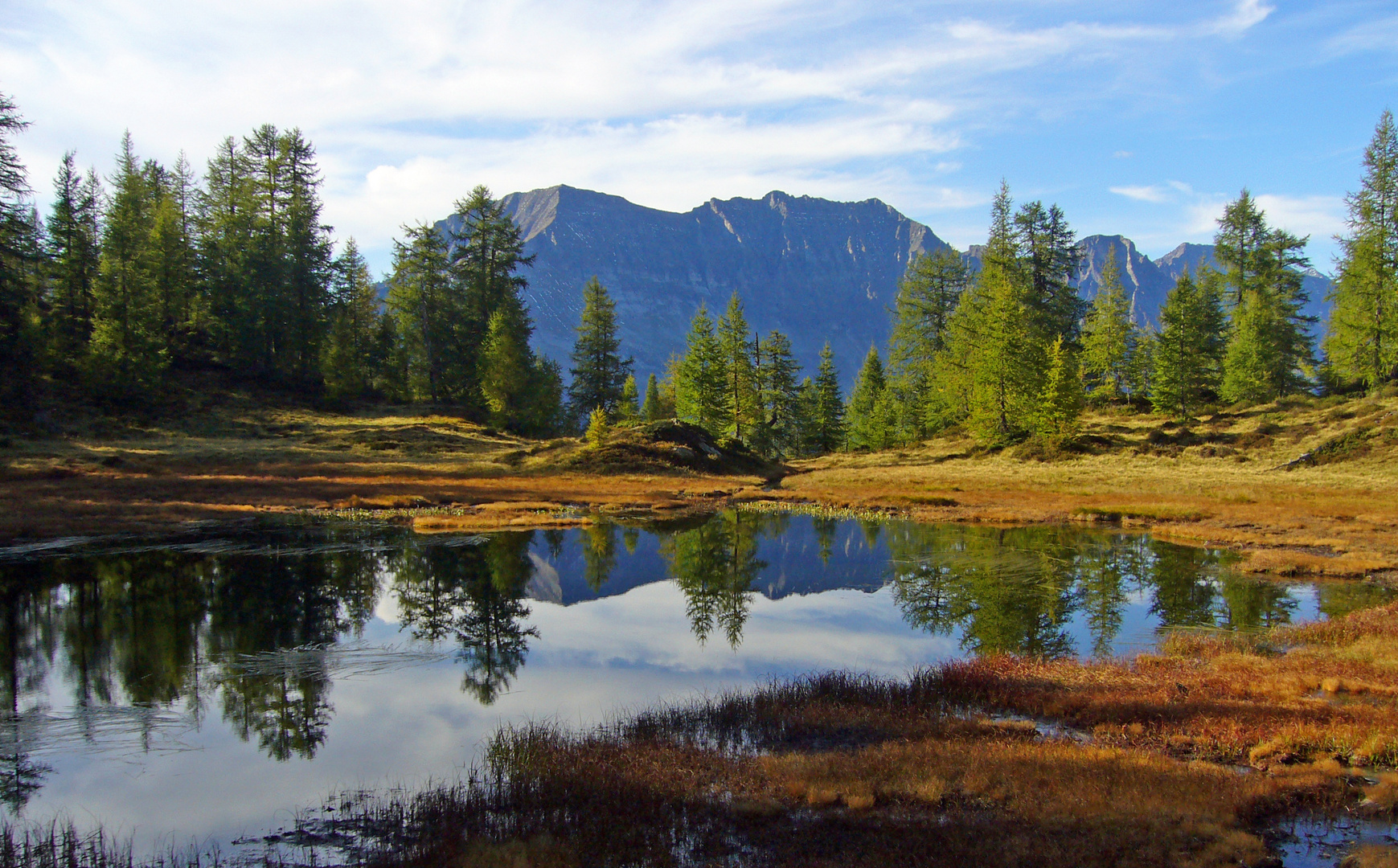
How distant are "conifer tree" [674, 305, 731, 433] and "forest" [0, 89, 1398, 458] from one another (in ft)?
0.80

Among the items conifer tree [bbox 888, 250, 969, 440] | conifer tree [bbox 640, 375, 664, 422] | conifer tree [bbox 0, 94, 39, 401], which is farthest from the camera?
conifer tree [bbox 640, 375, 664, 422]

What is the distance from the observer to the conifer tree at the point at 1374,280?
56.0 metres

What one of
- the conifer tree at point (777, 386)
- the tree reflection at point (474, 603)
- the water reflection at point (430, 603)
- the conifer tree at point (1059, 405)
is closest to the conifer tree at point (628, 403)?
the conifer tree at point (777, 386)

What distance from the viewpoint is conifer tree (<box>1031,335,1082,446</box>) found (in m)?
58.6

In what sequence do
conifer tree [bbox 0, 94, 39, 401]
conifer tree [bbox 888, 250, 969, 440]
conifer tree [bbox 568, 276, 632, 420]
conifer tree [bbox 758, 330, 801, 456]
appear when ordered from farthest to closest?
conifer tree [bbox 758, 330, 801, 456] < conifer tree [bbox 888, 250, 969, 440] < conifer tree [bbox 568, 276, 632, 420] < conifer tree [bbox 0, 94, 39, 401]

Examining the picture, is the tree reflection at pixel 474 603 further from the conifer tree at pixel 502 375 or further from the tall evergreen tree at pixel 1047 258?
the tall evergreen tree at pixel 1047 258

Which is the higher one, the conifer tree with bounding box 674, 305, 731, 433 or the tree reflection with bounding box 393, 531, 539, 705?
the conifer tree with bounding box 674, 305, 731, 433

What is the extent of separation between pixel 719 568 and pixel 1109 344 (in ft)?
198

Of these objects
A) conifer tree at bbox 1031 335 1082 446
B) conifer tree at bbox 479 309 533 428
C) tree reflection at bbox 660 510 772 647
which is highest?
conifer tree at bbox 479 309 533 428

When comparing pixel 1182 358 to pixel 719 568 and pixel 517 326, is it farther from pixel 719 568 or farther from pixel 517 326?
pixel 517 326

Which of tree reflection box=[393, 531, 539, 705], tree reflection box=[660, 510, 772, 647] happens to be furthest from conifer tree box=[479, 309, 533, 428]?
tree reflection box=[393, 531, 539, 705]

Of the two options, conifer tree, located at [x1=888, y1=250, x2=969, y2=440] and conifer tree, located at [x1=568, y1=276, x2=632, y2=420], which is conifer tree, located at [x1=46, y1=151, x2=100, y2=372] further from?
conifer tree, located at [x1=888, y1=250, x2=969, y2=440]

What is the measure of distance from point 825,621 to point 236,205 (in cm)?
7596

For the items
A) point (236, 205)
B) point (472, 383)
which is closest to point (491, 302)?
point (472, 383)
